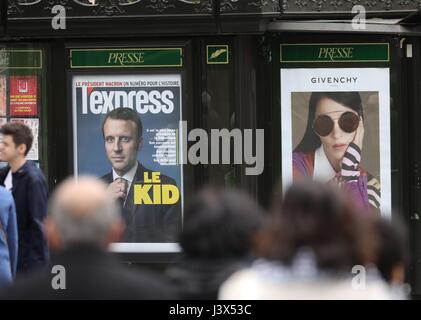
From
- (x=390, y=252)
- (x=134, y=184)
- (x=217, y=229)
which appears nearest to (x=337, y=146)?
(x=134, y=184)

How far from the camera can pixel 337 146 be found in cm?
832

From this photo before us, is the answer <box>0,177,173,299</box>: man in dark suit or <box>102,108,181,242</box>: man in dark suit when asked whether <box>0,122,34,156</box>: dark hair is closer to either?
<box>102,108,181,242</box>: man in dark suit

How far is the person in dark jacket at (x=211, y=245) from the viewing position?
353cm

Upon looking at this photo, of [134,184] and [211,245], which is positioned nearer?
[211,245]

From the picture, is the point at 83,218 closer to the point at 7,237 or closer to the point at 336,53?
the point at 7,237

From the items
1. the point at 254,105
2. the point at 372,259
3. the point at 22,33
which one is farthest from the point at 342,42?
the point at 372,259

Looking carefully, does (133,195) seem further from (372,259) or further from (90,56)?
(372,259)

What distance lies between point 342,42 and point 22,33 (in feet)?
9.50

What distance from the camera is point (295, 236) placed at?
9.91 ft

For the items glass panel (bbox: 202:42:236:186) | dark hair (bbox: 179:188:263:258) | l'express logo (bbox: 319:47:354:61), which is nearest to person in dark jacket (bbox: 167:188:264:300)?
dark hair (bbox: 179:188:263:258)

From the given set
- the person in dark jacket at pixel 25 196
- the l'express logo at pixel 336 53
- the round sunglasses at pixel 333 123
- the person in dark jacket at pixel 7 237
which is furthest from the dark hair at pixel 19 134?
the l'express logo at pixel 336 53

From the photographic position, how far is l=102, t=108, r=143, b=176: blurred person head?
830cm

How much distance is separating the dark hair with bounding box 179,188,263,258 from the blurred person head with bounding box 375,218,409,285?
495 mm

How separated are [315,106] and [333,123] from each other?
0.23 metres
